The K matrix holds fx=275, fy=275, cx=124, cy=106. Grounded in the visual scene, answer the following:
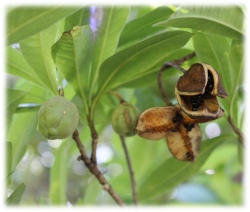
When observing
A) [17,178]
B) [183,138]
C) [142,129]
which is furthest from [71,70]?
[17,178]

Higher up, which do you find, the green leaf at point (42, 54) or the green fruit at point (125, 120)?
the green leaf at point (42, 54)

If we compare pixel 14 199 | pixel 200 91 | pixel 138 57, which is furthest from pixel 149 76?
pixel 14 199

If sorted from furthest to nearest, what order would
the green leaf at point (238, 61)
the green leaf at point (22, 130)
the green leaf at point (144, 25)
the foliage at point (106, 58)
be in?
the green leaf at point (22, 130), the green leaf at point (144, 25), the green leaf at point (238, 61), the foliage at point (106, 58)

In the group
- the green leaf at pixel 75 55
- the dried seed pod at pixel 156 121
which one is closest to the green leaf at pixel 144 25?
the green leaf at pixel 75 55

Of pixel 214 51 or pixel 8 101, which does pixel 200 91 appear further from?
pixel 8 101

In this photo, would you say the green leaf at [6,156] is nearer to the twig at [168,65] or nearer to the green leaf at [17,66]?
the green leaf at [17,66]
